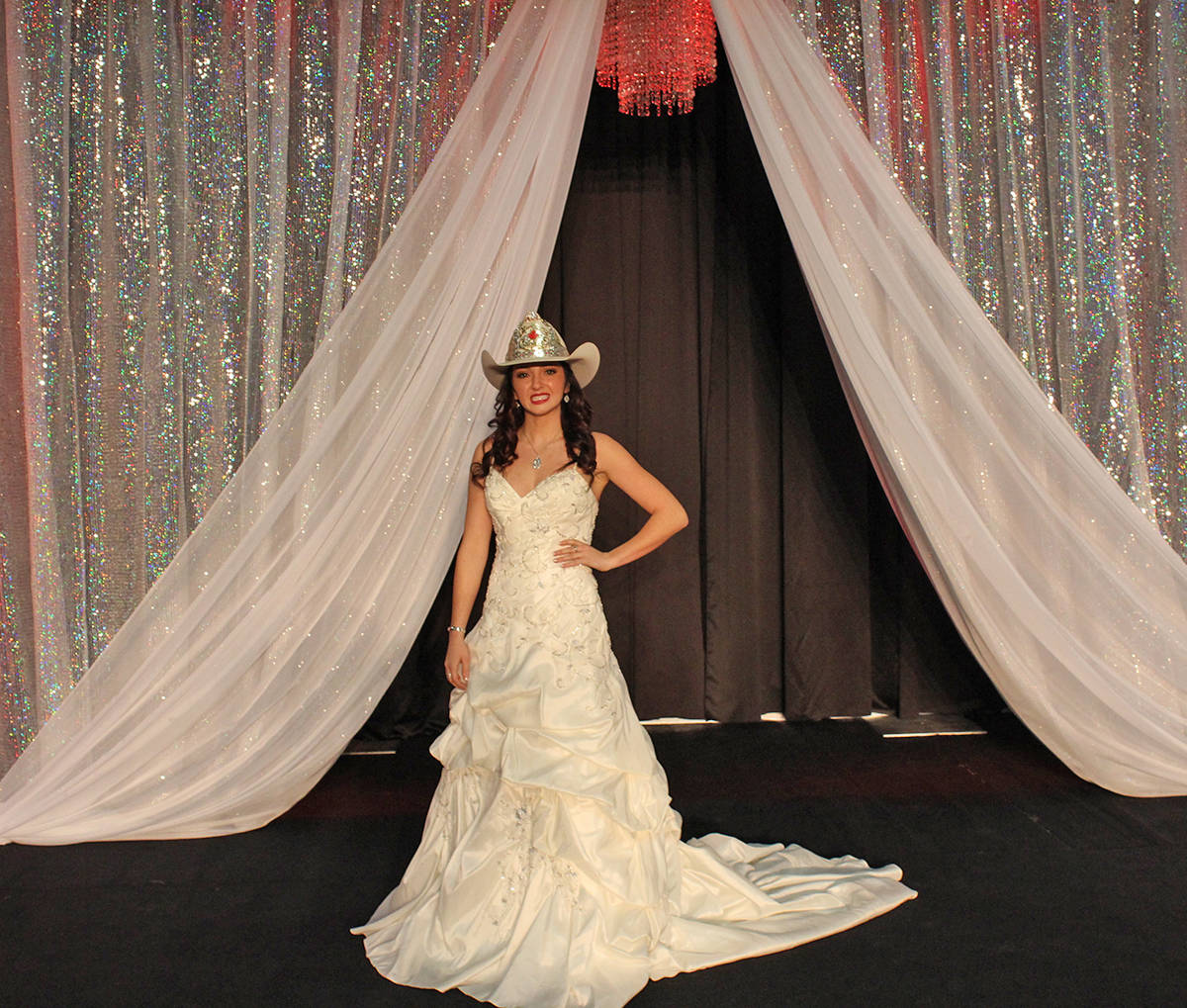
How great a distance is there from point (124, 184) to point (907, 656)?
3.38m

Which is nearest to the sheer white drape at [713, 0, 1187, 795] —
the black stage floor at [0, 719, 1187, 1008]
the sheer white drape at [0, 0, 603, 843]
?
the black stage floor at [0, 719, 1187, 1008]

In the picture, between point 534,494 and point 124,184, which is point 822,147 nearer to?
point 534,494

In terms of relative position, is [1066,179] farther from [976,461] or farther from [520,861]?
[520,861]

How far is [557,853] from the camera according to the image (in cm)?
236

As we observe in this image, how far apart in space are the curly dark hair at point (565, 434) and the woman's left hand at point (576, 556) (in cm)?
20

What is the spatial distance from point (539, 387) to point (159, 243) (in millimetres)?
1426

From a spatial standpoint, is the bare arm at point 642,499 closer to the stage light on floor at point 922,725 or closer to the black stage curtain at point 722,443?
the black stage curtain at point 722,443

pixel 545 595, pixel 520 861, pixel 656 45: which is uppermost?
pixel 656 45

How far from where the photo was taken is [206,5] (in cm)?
312

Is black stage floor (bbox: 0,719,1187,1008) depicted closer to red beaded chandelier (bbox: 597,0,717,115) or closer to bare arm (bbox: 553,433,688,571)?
bare arm (bbox: 553,433,688,571)

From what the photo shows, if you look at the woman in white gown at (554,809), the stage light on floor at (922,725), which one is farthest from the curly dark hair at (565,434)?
the stage light on floor at (922,725)

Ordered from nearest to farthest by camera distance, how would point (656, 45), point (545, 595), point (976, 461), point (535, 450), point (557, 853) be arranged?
point (557, 853), point (545, 595), point (535, 450), point (976, 461), point (656, 45)

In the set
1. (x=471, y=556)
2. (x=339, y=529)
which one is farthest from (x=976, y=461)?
(x=339, y=529)

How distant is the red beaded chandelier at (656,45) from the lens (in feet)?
10.3
